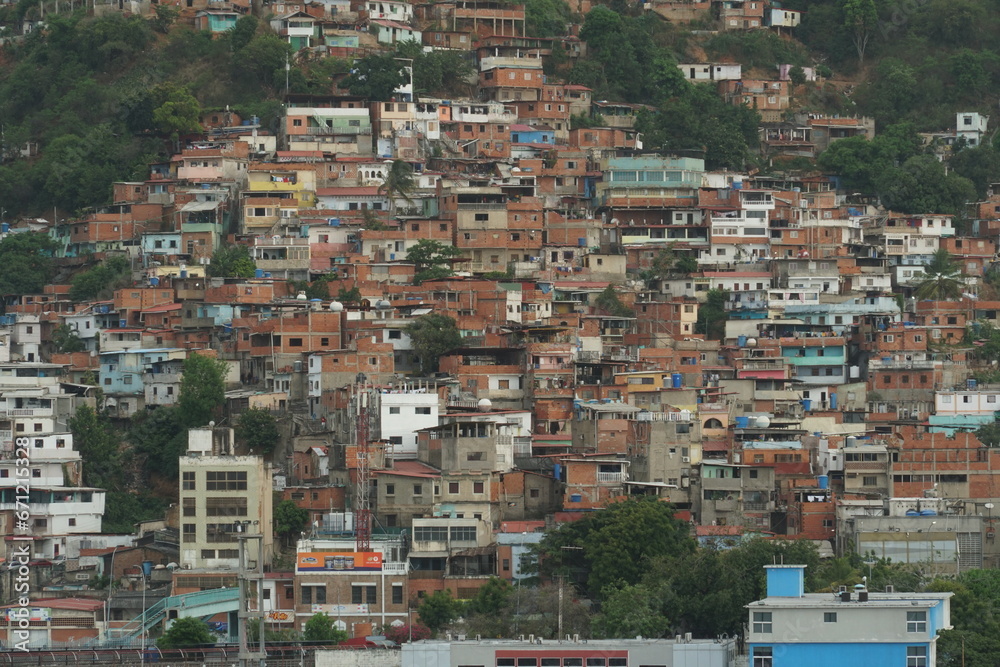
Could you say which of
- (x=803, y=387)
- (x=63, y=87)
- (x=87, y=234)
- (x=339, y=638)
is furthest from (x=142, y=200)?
(x=339, y=638)

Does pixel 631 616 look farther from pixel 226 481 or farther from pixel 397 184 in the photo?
pixel 397 184

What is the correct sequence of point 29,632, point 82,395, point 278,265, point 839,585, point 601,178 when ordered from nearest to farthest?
1. point 839,585
2. point 29,632
3. point 82,395
4. point 278,265
5. point 601,178

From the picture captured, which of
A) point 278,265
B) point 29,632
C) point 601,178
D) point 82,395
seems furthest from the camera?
point 601,178

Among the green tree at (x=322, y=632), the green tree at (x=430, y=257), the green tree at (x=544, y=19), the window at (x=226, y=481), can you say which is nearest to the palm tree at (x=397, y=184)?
the green tree at (x=430, y=257)

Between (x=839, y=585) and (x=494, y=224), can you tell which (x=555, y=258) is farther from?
(x=839, y=585)

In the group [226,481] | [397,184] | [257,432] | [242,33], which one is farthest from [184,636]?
[242,33]

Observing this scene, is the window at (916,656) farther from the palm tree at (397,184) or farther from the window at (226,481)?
the palm tree at (397,184)
